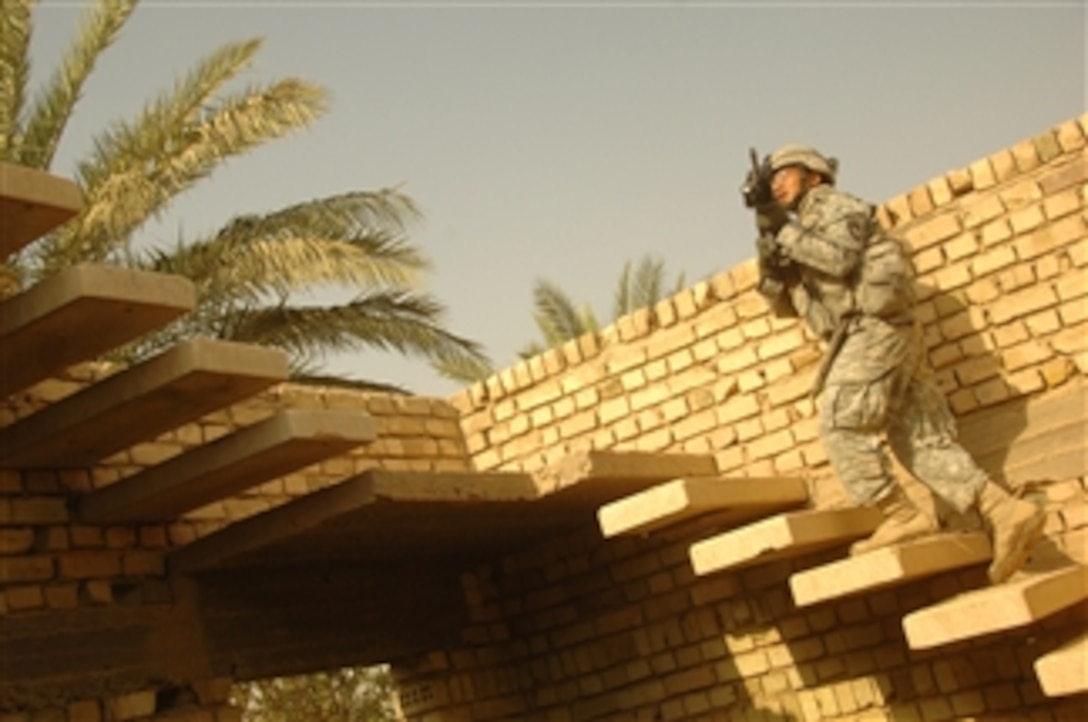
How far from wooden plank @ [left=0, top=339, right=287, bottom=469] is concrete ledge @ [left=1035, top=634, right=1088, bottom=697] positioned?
8.23 ft

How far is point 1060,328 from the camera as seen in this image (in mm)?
5453

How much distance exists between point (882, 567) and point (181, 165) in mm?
5576

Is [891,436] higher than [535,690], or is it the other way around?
Result: [891,436]

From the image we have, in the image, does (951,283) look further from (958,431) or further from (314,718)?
(314,718)

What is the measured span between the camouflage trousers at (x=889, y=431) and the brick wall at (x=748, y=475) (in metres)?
0.40

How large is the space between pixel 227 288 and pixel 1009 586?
5.94m

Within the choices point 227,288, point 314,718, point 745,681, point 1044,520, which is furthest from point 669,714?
point 314,718

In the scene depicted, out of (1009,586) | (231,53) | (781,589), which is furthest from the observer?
(231,53)

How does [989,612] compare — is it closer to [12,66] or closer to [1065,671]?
[1065,671]

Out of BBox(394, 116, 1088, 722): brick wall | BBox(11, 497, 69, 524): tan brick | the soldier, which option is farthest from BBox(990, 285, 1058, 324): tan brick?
BBox(11, 497, 69, 524): tan brick

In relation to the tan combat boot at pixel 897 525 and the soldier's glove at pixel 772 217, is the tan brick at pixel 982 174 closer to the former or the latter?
the soldier's glove at pixel 772 217

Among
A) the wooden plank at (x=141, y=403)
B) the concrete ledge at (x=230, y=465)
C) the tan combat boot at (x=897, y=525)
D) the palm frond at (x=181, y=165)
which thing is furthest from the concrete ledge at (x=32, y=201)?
the palm frond at (x=181, y=165)

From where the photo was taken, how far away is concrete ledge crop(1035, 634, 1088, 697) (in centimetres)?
442

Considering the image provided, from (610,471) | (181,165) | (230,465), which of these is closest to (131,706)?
(230,465)
